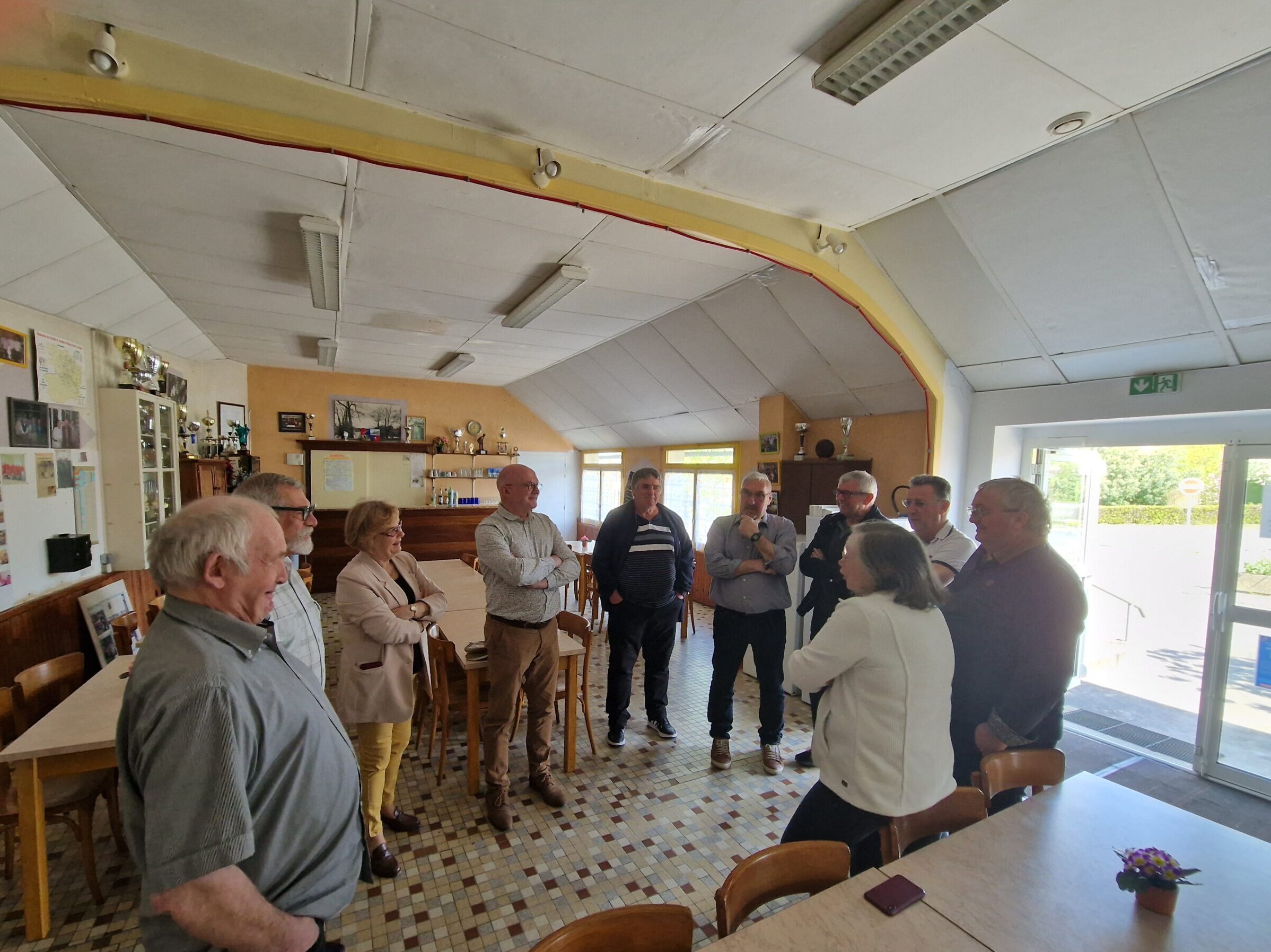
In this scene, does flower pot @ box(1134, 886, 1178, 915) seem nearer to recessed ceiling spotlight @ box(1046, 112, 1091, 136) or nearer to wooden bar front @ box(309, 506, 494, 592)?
recessed ceiling spotlight @ box(1046, 112, 1091, 136)

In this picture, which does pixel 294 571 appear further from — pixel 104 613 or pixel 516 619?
pixel 104 613

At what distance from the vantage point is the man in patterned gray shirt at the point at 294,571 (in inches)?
74.1

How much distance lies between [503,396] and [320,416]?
276cm

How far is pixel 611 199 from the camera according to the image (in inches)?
101

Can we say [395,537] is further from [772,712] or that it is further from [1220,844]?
[1220,844]

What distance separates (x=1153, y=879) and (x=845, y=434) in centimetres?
386

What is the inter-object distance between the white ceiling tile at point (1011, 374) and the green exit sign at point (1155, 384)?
36 centimetres

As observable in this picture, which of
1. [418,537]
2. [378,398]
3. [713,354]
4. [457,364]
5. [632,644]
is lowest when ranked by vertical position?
[418,537]

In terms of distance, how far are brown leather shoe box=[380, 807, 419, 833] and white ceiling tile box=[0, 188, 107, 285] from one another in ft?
10.7

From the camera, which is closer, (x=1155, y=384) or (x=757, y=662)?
(x=1155, y=384)

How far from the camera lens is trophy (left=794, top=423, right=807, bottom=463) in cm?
523

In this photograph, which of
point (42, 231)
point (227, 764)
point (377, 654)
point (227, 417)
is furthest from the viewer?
point (227, 417)

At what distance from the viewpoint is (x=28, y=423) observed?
3.12m

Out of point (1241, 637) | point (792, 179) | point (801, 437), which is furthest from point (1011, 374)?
point (792, 179)
